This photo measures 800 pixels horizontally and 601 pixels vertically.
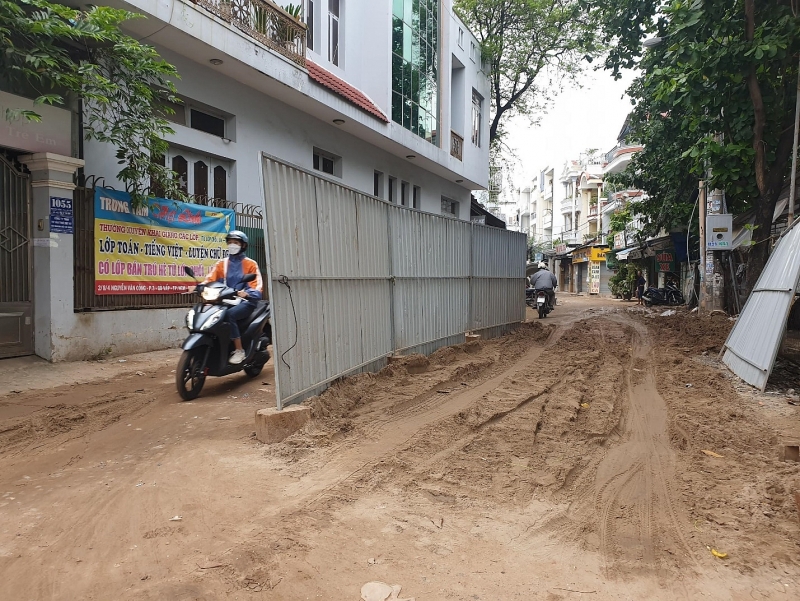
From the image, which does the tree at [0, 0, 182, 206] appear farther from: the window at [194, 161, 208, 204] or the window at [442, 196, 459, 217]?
the window at [442, 196, 459, 217]

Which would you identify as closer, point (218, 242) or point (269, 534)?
point (269, 534)

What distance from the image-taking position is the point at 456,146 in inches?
756

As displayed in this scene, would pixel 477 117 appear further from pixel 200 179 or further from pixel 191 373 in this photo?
pixel 191 373

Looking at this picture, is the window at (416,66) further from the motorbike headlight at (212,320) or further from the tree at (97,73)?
the motorbike headlight at (212,320)

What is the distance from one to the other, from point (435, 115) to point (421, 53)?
1936mm

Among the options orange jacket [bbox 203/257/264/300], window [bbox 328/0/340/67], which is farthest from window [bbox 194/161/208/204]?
window [bbox 328/0/340/67]

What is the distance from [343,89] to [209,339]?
8433mm

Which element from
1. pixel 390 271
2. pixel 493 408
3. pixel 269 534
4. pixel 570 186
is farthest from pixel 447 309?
pixel 570 186

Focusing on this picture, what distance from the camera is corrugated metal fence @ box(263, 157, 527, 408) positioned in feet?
15.3

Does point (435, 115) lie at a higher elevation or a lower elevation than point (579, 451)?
higher

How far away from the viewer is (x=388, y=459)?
4.09 metres

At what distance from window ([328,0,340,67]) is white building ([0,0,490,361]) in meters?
0.04

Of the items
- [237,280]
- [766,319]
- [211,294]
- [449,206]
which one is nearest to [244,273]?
[237,280]

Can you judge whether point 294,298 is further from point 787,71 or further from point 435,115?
point 435,115
